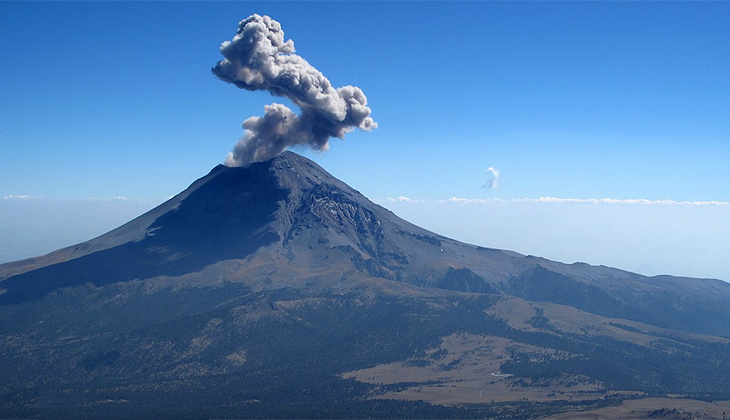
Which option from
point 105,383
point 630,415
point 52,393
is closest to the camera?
point 630,415

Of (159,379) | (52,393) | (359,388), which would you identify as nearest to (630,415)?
(359,388)

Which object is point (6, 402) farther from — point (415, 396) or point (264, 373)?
point (415, 396)

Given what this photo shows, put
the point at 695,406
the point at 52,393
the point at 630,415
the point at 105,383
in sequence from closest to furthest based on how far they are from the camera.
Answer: the point at 630,415
the point at 695,406
the point at 52,393
the point at 105,383

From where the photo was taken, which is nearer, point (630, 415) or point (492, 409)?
point (630, 415)

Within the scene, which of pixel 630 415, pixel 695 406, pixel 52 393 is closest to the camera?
pixel 630 415

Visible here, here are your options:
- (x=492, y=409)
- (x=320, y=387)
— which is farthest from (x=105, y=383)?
(x=492, y=409)

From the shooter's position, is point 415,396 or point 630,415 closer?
point 630,415

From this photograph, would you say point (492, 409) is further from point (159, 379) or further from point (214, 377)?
point (159, 379)
